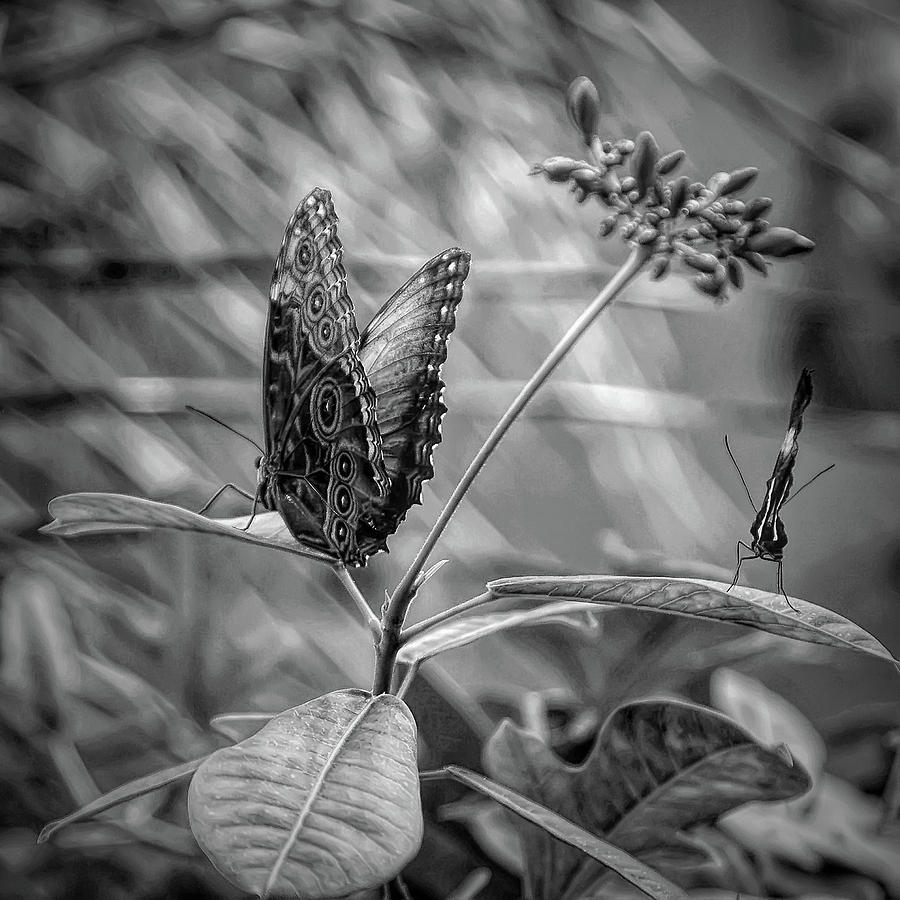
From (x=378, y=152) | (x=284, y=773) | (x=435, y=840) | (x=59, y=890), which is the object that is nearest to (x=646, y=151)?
(x=284, y=773)

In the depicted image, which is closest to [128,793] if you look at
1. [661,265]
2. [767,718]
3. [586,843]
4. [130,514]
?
[130,514]

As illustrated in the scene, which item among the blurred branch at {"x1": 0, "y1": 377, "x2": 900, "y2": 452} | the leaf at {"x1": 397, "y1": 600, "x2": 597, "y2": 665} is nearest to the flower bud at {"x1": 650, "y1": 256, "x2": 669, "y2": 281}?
the leaf at {"x1": 397, "y1": 600, "x2": 597, "y2": 665}

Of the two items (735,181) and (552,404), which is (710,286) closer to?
(735,181)

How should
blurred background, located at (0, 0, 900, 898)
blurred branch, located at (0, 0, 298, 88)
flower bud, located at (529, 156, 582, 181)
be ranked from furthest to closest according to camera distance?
blurred branch, located at (0, 0, 298, 88) → blurred background, located at (0, 0, 900, 898) → flower bud, located at (529, 156, 582, 181)

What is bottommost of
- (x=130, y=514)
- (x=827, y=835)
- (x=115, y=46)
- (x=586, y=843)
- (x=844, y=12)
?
(x=827, y=835)

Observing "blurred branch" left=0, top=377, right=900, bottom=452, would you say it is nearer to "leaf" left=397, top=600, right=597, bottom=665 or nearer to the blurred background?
the blurred background
